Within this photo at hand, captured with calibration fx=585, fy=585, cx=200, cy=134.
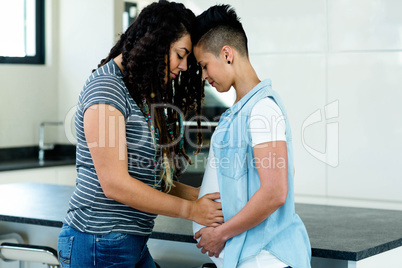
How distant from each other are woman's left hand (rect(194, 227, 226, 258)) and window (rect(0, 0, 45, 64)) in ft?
10.6

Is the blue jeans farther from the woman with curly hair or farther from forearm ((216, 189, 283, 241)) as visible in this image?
forearm ((216, 189, 283, 241))

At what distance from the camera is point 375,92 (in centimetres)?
334

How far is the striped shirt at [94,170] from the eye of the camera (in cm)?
151

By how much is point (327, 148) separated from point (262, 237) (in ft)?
6.70

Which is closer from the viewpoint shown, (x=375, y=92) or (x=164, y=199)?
(x=164, y=199)

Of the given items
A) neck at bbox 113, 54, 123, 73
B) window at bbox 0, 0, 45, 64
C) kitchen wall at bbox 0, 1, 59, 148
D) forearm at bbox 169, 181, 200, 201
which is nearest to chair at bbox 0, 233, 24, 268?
forearm at bbox 169, 181, 200, 201

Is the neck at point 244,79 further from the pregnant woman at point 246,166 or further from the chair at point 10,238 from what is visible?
the chair at point 10,238

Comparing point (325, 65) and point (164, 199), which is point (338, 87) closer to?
point (325, 65)

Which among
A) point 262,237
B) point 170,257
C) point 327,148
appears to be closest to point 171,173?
point 262,237

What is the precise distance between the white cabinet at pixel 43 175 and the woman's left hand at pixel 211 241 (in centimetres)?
252

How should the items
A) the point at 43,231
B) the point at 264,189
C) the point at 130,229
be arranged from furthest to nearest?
the point at 43,231
the point at 130,229
the point at 264,189

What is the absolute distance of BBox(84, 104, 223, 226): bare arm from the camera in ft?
4.73

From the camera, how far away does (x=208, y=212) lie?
62.5 inches

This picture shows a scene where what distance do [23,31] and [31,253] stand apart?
9.36ft
